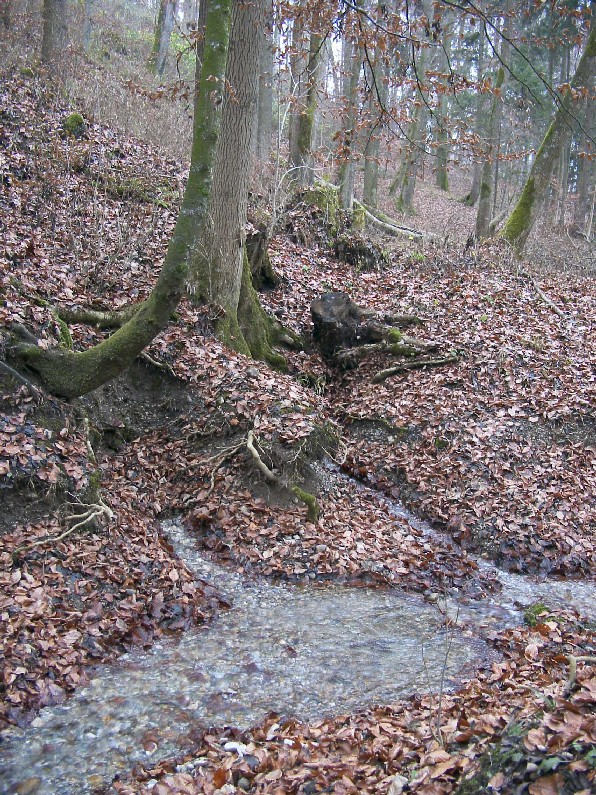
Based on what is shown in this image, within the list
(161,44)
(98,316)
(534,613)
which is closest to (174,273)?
(98,316)

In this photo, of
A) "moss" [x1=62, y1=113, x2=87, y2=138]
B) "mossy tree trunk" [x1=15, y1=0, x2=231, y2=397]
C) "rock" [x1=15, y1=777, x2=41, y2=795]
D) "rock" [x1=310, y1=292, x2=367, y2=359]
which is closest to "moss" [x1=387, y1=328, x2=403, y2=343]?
"rock" [x1=310, y1=292, x2=367, y2=359]

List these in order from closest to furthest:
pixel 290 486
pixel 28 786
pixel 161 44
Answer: pixel 28 786
pixel 290 486
pixel 161 44

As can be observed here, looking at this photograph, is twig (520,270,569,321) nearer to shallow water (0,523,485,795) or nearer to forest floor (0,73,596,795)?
forest floor (0,73,596,795)

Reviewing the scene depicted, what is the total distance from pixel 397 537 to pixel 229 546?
224 cm

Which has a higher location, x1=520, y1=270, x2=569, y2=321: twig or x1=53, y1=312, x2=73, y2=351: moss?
x1=520, y1=270, x2=569, y2=321: twig

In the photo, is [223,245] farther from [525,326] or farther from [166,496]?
[525,326]

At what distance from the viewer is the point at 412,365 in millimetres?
11172

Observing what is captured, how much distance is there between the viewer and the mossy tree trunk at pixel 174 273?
21.0ft

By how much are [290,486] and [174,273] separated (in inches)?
126

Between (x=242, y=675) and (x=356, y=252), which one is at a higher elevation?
(x=356, y=252)

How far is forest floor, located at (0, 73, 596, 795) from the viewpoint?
3973 millimetres

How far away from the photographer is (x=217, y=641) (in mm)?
5828

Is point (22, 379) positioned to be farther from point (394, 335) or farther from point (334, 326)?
point (394, 335)

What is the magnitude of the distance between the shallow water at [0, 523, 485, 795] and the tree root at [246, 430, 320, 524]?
1.19 meters
